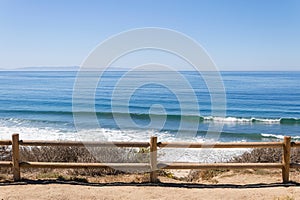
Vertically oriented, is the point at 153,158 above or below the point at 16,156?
below

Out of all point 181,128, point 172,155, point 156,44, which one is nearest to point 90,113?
point 181,128

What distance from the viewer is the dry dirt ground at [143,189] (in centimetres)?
664

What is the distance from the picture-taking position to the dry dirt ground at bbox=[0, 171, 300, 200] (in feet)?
21.8

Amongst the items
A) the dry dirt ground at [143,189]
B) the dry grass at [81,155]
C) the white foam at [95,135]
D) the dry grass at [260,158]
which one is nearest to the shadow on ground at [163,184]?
the dry dirt ground at [143,189]

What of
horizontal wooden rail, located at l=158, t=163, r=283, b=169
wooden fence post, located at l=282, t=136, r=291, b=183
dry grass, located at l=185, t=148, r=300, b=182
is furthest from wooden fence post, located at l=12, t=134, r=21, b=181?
wooden fence post, located at l=282, t=136, r=291, b=183

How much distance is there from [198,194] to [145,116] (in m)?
22.1

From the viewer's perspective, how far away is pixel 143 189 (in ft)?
23.2

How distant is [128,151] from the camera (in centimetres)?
995

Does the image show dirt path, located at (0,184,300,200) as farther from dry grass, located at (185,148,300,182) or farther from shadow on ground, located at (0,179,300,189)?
dry grass, located at (185,148,300,182)

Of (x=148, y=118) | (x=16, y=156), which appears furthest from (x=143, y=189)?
(x=148, y=118)

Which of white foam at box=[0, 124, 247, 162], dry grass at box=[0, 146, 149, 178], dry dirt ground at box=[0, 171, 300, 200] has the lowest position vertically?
white foam at box=[0, 124, 247, 162]

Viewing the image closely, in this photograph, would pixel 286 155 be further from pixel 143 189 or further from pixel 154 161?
pixel 143 189

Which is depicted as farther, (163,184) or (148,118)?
(148,118)

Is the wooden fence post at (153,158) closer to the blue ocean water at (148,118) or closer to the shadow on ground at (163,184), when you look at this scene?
the shadow on ground at (163,184)
